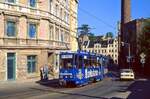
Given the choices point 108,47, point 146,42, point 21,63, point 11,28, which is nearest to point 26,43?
point 21,63

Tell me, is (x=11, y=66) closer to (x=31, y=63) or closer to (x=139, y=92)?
(x=31, y=63)

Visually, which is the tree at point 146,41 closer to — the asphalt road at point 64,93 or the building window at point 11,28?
the building window at point 11,28

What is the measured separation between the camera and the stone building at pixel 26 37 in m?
48.3

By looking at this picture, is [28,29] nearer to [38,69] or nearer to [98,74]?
[38,69]

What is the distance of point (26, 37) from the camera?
51.8 meters

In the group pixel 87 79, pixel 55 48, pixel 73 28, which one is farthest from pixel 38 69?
pixel 73 28

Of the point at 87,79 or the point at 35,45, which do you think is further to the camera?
the point at 35,45

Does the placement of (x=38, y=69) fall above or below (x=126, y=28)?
below

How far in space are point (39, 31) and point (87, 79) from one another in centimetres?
1458

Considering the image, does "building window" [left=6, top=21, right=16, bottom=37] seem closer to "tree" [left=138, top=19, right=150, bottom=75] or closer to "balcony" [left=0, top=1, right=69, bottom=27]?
"balcony" [left=0, top=1, right=69, bottom=27]

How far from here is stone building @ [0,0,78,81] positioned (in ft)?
159

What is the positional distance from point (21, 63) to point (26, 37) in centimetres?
336

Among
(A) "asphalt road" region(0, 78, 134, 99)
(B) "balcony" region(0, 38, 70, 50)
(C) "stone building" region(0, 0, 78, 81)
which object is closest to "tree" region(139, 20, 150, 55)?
(C) "stone building" region(0, 0, 78, 81)

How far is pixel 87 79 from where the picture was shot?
1668 inches
